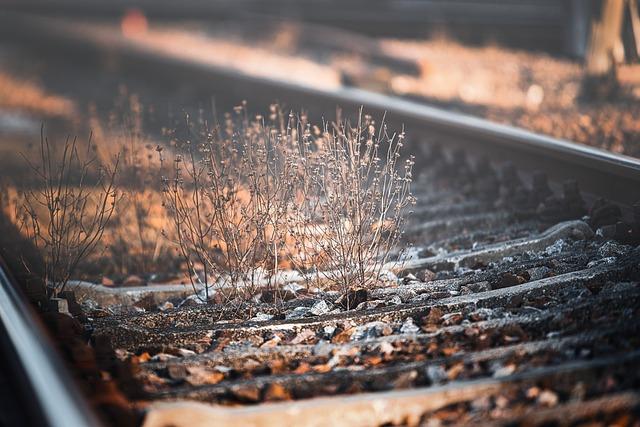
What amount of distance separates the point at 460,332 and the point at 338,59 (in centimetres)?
1166

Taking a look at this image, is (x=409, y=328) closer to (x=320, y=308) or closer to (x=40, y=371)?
(x=320, y=308)

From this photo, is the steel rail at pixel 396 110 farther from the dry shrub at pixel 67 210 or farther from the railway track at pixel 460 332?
the dry shrub at pixel 67 210

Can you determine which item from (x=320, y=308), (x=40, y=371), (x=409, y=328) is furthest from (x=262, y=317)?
(x=40, y=371)

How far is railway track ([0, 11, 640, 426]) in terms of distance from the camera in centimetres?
333

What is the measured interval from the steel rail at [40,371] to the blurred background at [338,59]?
3645 millimetres

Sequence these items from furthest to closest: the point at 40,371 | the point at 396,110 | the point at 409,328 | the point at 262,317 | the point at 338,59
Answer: the point at 338,59 < the point at 396,110 < the point at 262,317 < the point at 409,328 < the point at 40,371

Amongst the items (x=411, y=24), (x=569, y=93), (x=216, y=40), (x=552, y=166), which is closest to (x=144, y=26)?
(x=216, y=40)

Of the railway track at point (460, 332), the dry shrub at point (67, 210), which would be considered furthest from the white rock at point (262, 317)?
the dry shrub at point (67, 210)

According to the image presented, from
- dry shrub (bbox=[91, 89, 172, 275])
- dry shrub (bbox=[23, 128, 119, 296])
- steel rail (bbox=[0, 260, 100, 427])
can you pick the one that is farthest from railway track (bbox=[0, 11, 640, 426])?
dry shrub (bbox=[91, 89, 172, 275])

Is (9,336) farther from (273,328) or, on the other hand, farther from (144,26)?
(144,26)

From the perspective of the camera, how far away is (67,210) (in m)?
7.41

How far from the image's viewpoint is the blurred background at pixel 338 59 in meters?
10.8

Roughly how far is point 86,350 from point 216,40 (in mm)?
15429

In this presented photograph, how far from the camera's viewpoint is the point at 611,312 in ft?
13.3
